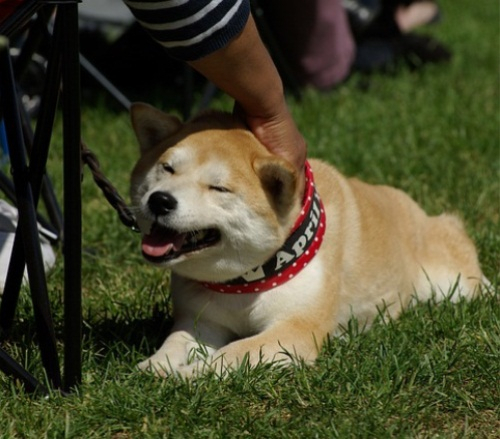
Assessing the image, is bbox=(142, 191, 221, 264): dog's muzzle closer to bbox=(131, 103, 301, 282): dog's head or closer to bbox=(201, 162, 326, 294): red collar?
bbox=(131, 103, 301, 282): dog's head

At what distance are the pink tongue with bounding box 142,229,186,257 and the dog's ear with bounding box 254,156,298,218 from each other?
0.26 metres

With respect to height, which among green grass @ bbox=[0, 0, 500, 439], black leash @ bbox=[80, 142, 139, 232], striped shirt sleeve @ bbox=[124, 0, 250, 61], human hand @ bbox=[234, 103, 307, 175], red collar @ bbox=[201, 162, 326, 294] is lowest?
green grass @ bbox=[0, 0, 500, 439]

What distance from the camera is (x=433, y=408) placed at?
250 cm

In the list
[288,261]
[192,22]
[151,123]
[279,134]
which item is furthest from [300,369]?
[192,22]

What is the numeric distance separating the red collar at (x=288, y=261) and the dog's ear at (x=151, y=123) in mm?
408

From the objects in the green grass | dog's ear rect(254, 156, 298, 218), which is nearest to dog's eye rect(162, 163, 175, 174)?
dog's ear rect(254, 156, 298, 218)

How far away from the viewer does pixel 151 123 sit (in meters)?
2.79

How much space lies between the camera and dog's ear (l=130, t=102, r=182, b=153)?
2.77 meters

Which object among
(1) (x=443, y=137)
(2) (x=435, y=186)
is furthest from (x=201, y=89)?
(2) (x=435, y=186)

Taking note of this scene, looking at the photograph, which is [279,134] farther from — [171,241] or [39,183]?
[39,183]

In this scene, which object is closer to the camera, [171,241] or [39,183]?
[39,183]

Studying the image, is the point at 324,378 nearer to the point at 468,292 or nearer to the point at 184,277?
the point at 184,277

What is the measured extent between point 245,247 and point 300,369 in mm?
352

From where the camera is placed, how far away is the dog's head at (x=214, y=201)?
256 centimetres
